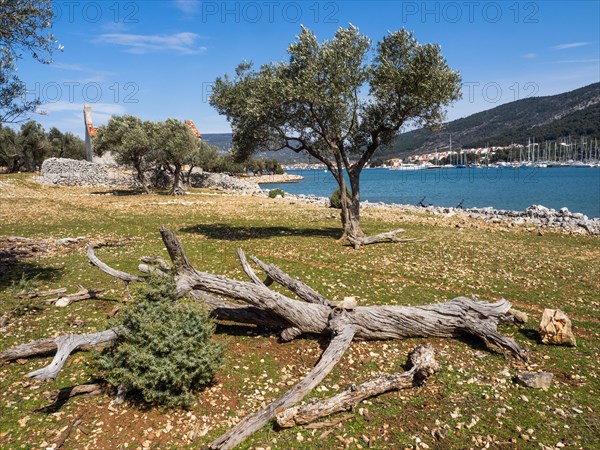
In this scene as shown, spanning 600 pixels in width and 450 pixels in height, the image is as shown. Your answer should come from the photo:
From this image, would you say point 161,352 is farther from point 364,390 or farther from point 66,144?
point 66,144

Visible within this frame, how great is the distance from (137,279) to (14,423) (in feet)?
15.8

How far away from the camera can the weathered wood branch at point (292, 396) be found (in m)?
6.52

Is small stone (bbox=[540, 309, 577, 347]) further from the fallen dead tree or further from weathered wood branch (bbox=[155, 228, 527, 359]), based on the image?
weathered wood branch (bbox=[155, 228, 527, 359])

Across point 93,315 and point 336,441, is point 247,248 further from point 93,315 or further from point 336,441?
point 336,441

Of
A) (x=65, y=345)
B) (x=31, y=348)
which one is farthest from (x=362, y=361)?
(x=31, y=348)

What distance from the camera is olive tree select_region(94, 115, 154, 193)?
49.6 metres

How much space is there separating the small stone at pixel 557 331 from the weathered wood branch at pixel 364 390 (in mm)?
4060

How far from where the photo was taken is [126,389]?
7555mm

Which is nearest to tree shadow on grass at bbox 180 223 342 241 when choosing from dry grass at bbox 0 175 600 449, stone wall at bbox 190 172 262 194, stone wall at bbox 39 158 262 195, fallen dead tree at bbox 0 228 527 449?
dry grass at bbox 0 175 600 449

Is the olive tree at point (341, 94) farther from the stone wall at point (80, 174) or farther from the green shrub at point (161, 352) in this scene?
the stone wall at point (80, 174)

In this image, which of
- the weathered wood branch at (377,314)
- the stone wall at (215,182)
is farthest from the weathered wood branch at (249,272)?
the stone wall at (215,182)

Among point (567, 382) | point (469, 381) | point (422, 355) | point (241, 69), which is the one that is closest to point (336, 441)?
point (422, 355)

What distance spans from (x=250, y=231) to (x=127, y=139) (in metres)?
31.7

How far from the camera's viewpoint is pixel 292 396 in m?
7.48
